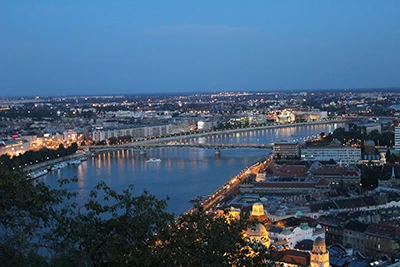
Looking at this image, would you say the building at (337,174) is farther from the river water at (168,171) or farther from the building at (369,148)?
the building at (369,148)

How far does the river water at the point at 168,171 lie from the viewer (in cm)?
776

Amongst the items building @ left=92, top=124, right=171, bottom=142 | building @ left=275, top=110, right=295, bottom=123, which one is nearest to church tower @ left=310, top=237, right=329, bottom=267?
building @ left=92, top=124, right=171, bottom=142

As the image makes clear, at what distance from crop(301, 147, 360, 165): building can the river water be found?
1.02 m

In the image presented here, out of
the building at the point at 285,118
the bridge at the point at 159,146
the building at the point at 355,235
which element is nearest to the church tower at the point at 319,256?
the building at the point at 355,235

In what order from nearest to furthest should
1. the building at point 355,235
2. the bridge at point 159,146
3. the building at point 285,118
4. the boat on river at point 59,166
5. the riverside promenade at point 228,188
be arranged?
the building at point 355,235 → the riverside promenade at point 228,188 → the boat on river at point 59,166 → the bridge at point 159,146 → the building at point 285,118

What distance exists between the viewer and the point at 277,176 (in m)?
8.60

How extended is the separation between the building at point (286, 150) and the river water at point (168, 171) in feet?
1.40

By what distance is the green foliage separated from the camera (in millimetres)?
1660

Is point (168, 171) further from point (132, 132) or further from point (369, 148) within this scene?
point (132, 132)

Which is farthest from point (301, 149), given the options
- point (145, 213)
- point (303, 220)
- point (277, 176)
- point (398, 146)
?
point (145, 213)

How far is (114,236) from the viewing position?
1.76 m

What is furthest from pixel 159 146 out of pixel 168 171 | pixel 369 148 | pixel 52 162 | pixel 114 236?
pixel 114 236

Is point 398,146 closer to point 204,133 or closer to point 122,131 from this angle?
point 204,133

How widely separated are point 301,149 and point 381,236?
6449mm
